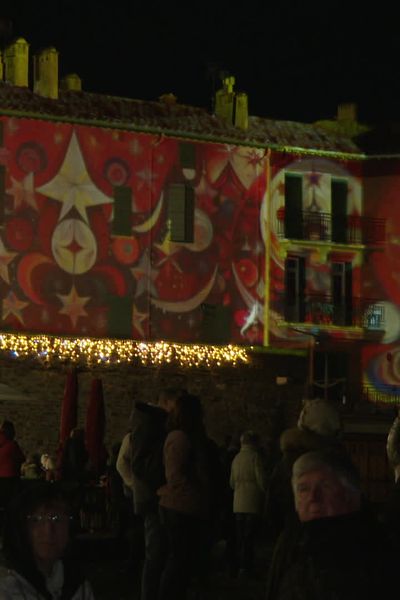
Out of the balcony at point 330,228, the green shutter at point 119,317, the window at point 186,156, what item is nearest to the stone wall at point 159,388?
the green shutter at point 119,317

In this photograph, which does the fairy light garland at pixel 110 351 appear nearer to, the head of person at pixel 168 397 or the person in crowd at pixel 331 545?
→ the head of person at pixel 168 397

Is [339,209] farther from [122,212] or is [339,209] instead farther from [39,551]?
[39,551]

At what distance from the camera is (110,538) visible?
21.3 m

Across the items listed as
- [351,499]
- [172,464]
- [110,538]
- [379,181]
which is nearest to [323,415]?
[172,464]

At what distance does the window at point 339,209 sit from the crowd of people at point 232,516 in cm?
2806

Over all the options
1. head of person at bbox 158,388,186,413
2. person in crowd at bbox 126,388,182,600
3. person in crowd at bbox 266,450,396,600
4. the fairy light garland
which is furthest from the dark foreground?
the fairy light garland

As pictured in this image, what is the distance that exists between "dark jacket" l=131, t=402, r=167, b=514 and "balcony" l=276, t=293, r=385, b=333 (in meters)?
32.2

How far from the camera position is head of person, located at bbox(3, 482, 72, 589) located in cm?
695

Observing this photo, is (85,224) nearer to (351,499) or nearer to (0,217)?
(0,217)

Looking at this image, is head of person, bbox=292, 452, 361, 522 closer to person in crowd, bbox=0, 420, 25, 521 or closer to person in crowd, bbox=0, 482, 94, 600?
person in crowd, bbox=0, 482, 94, 600

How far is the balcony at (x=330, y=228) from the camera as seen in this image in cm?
4641

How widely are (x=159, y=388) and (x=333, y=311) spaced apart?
588 centimetres

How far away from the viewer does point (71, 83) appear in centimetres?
4531

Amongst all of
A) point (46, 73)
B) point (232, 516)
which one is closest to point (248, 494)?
point (232, 516)
